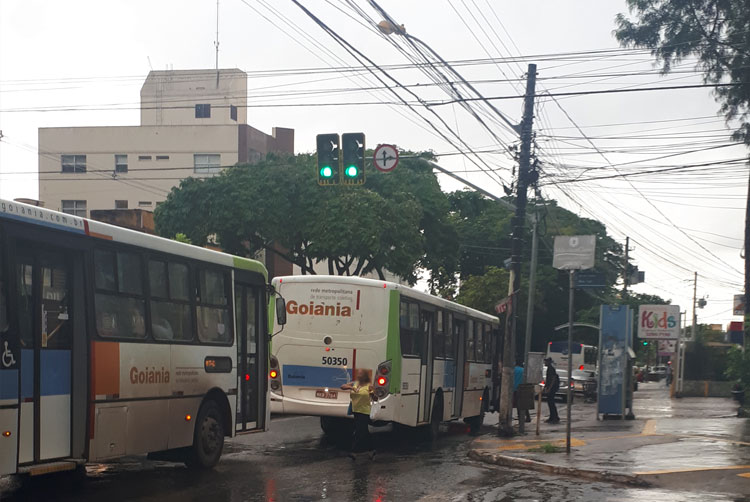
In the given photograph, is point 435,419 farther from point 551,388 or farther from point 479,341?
point 551,388

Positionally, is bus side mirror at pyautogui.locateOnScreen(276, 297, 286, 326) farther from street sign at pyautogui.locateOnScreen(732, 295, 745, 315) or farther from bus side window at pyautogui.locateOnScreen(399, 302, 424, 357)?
street sign at pyautogui.locateOnScreen(732, 295, 745, 315)

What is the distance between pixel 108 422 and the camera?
1131cm

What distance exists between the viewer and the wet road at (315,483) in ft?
37.5

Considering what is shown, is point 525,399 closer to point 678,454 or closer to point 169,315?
point 678,454

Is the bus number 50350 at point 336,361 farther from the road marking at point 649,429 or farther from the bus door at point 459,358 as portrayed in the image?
the road marking at point 649,429

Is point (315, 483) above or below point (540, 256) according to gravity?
below

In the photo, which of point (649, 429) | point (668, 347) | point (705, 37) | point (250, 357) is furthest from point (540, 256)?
point (250, 357)

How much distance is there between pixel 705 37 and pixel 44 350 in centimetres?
2844

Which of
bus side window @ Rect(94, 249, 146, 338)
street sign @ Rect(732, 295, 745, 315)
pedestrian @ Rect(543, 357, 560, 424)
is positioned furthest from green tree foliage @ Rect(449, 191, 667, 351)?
bus side window @ Rect(94, 249, 146, 338)

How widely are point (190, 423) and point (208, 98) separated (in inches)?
2369

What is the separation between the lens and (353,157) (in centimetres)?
1850

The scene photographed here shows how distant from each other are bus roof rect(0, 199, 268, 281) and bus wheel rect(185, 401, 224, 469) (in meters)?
2.08

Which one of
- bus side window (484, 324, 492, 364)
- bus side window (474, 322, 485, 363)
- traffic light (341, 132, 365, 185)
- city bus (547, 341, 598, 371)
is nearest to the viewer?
traffic light (341, 132, 365, 185)

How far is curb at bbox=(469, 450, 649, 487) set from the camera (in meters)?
13.1
